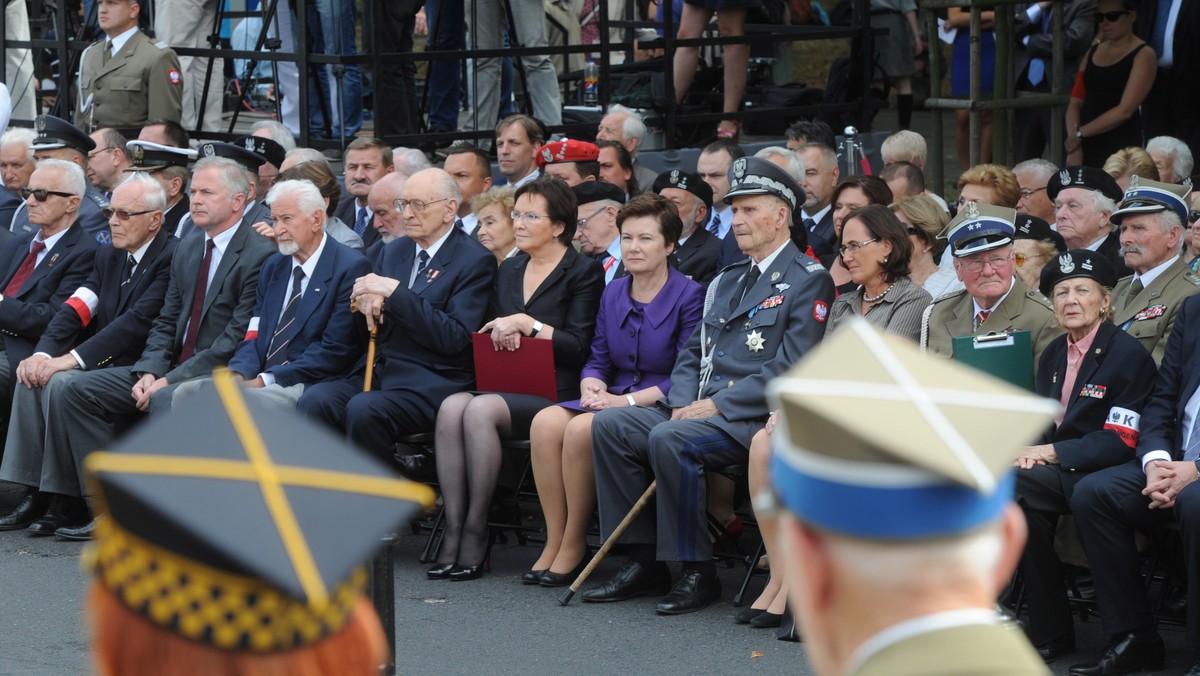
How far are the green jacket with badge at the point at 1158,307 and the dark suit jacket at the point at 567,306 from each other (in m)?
2.35

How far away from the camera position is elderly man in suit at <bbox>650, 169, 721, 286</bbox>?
814 centimetres

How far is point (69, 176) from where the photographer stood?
894 cm

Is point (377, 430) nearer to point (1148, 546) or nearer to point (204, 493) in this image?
point (1148, 546)

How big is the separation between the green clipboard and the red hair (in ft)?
15.9

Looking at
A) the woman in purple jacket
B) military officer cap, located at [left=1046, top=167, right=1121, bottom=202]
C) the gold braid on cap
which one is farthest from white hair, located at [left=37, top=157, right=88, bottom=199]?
the gold braid on cap

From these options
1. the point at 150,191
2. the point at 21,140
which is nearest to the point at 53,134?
the point at 21,140

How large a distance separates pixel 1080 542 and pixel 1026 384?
0.70 meters

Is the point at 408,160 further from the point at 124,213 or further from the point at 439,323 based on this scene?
the point at 439,323

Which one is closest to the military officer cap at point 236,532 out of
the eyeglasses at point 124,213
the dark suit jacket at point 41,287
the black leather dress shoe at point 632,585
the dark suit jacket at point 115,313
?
the black leather dress shoe at point 632,585

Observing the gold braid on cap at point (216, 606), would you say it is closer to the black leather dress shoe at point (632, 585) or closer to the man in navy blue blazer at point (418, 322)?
the black leather dress shoe at point (632, 585)

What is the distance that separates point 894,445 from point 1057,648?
4811mm

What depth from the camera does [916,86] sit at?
1529 cm

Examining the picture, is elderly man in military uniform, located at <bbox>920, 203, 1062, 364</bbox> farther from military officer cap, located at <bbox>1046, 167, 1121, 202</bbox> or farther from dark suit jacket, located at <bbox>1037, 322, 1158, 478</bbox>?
military officer cap, located at <bbox>1046, 167, 1121, 202</bbox>

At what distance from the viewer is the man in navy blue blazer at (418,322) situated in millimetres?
7395
